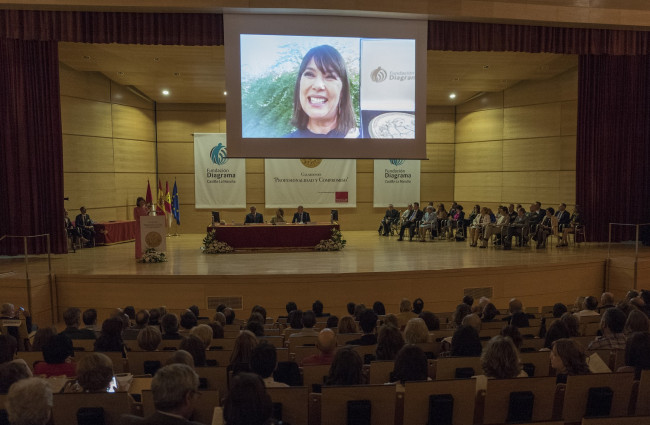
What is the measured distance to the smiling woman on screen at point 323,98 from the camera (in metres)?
9.66

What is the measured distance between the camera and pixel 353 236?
→ 1455 centimetres

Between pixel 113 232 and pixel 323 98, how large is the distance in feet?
21.2

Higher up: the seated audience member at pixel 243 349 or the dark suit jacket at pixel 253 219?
the dark suit jacket at pixel 253 219

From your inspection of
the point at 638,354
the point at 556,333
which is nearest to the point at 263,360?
the point at 638,354

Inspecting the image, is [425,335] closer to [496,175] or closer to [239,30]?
[239,30]

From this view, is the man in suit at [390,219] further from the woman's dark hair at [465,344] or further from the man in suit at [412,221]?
the woman's dark hair at [465,344]

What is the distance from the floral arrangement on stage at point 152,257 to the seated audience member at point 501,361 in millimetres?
7530

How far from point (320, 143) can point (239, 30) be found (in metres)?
2.48

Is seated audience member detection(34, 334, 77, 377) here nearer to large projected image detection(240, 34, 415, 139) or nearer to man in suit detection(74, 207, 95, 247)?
large projected image detection(240, 34, 415, 139)

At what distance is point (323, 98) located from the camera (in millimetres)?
9750

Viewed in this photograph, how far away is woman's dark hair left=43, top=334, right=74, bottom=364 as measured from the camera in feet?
10.8

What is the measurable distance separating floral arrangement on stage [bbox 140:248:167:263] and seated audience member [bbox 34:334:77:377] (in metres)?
6.16

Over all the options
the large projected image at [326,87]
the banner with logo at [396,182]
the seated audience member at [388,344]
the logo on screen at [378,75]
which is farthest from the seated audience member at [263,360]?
the banner with logo at [396,182]

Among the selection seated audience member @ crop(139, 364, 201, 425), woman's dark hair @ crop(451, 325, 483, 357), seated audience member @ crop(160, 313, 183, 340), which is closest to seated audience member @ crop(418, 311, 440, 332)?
woman's dark hair @ crop(451, 325, 483, 357)
